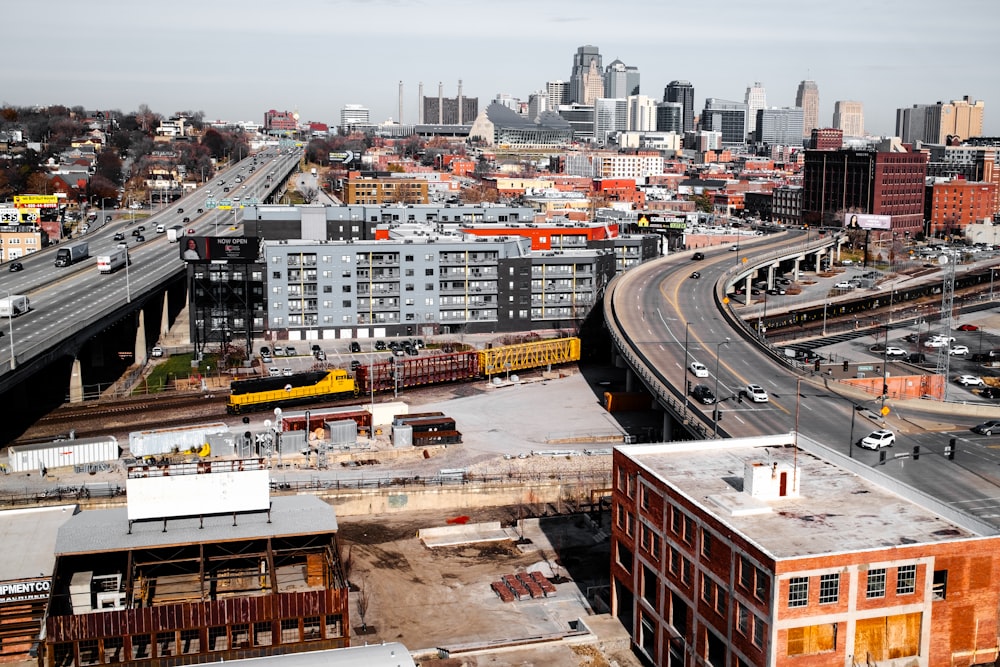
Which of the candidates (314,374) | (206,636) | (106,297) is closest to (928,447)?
(206,636)

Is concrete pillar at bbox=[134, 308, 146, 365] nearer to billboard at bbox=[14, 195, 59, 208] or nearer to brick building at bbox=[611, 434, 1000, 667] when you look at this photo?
brick building at bbox=[611, 434, 1000, 667]

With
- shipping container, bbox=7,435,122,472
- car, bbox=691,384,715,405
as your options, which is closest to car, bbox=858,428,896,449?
car, bbox=691,384,715,405

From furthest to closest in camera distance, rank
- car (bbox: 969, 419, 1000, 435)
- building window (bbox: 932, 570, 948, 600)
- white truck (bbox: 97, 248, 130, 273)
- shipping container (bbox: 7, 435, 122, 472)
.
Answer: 1. white truck (bbox: 97, 248, 130, 273)
2. shipping container (bbox: 7, 435, 122, 472)
3. car (bbox: 969, 419, 1000, 435)
4. building window (bbox: 932, 570, 948, 600)

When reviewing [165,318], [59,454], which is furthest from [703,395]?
[165,318]

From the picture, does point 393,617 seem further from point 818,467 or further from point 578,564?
point 818,467

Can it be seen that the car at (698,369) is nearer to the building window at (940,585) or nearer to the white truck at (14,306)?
the building window at (940,585)

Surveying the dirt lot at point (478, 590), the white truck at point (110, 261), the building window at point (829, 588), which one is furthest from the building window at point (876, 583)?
the white truck at point (110, 261)

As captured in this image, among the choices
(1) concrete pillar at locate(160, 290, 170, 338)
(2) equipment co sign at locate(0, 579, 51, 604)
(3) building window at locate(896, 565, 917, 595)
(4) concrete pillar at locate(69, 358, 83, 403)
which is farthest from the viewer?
(1) concrete pillar at locate(160, 290, 170, 338)
